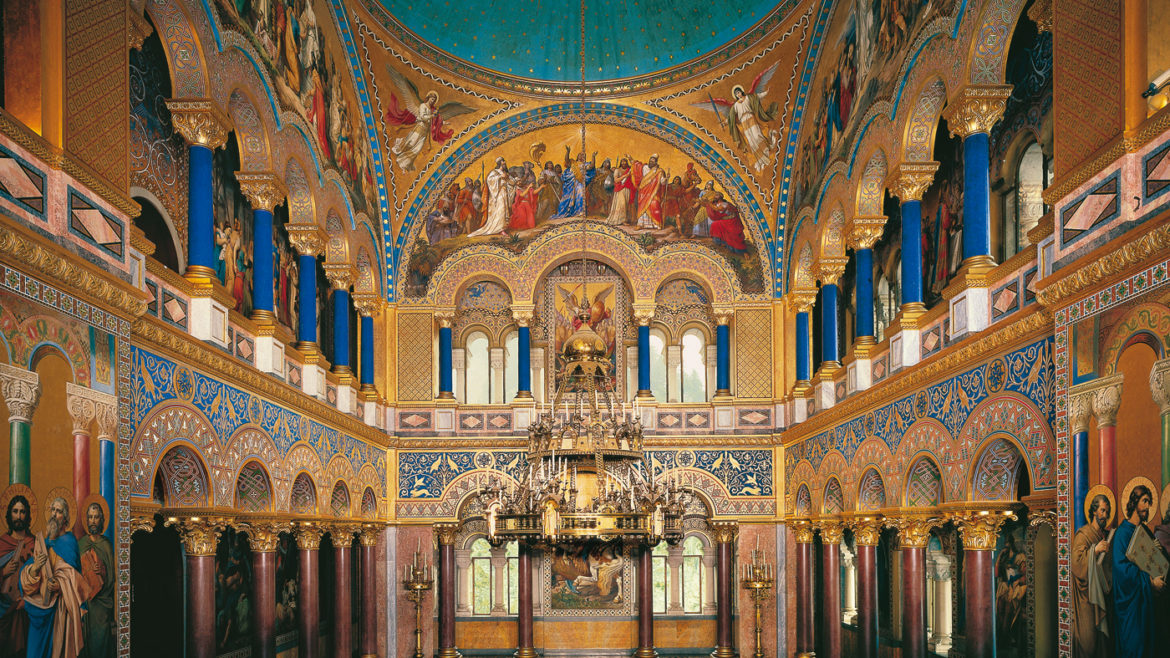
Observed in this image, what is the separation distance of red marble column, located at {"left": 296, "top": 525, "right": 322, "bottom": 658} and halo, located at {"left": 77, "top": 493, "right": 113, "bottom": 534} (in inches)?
293

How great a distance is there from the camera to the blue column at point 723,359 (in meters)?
22.2

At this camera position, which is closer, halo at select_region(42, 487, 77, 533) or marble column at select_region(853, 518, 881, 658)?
halo at select_region(42, 487, 77, 533)

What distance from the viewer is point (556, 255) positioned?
2250cm

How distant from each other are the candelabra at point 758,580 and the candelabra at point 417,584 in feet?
21.6

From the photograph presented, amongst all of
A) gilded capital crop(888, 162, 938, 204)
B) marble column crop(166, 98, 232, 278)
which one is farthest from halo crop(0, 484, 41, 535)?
gilded capital crop(888, 162, 938, 204)

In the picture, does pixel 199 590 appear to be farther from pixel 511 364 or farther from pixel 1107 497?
pixel 511 364

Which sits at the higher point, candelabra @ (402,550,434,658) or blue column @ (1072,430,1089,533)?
blue column @ (1072,430,1089,533)

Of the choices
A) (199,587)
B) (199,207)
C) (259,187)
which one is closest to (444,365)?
(259,187)

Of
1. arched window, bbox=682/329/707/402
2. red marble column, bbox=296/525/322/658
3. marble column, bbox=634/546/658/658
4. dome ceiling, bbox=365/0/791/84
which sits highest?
dome ceiling, bbox=365/0/791/84

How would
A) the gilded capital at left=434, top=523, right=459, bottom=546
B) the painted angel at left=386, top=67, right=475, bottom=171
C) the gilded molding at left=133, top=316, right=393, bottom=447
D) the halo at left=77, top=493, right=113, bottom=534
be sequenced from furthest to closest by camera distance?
the gilded capital at left=434, top=523, right=459, bottom=546 < the painted angel at left=386, top=67, right=475, bottom=171 < the gilded molding at left=133, top=316, right=393, bottom=447 < the halo at left=77, top=493, right=113, bottom=534

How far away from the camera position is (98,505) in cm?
880

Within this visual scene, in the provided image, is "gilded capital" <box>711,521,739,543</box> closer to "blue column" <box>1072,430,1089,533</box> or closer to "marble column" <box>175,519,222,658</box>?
"marble column" <box>175,519,222,658</box>

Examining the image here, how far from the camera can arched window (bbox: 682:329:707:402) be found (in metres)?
23.2

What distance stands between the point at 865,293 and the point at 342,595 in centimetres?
1084
